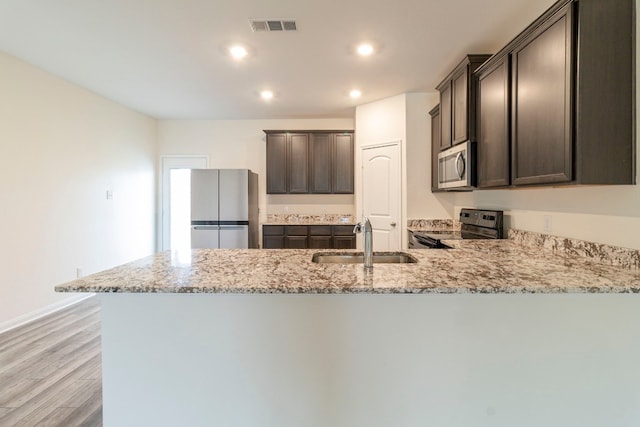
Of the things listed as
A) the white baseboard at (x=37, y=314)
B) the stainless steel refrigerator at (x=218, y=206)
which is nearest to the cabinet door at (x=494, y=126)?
the stainless steel refrigerator at (x=218, y=206)

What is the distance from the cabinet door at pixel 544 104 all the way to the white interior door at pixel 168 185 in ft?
15.6

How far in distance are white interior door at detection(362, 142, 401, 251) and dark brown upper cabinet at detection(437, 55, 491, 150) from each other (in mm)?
958

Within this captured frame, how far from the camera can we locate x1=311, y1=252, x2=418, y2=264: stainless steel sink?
1937 millimetres

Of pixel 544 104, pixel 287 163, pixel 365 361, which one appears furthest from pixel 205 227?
pixel 544 104

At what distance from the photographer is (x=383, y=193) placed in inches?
168

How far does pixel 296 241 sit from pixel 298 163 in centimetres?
125

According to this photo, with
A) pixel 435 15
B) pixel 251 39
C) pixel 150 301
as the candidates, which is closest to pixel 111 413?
pixel 150 301

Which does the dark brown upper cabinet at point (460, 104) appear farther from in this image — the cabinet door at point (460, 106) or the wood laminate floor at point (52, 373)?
the wood laminate floor at point (52, 373)

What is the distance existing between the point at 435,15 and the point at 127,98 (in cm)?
405

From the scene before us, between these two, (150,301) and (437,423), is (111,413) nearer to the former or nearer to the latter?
(150,301)

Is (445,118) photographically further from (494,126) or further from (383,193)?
(383,193)

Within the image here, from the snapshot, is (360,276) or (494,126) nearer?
(360,276)

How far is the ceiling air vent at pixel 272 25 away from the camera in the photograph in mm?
2420

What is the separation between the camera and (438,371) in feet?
4.51
